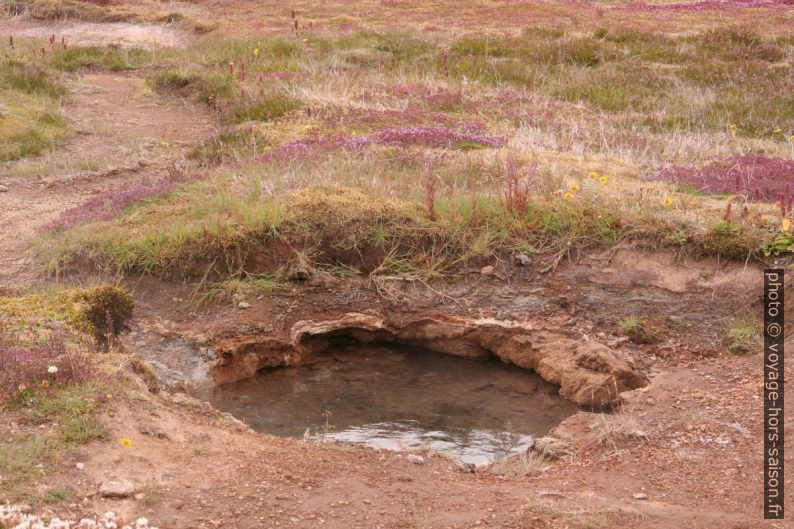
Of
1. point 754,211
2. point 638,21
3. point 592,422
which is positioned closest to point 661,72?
point 638,21

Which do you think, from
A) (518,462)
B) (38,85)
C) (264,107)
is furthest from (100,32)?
(518,462)

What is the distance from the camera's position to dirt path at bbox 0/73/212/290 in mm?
10250

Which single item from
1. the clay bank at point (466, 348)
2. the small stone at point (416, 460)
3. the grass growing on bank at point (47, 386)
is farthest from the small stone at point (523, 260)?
the grass growing on bank at point (47, 386)

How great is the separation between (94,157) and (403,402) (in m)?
7.39

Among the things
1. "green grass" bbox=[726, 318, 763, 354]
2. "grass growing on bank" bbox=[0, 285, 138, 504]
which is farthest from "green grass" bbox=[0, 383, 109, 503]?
"green grass" bbox=[726, 318, 763, 354]

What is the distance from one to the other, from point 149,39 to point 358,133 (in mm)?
11784

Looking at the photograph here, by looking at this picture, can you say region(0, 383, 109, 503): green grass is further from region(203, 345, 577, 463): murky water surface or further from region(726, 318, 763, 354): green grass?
region(726, 318, 763, 354): green grass

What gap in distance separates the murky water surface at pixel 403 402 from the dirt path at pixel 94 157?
2.82 m

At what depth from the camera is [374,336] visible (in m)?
8.67

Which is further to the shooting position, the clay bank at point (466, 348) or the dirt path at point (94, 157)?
the dirt path at point (94, 157)

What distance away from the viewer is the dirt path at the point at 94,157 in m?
10.2

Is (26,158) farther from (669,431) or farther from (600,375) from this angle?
(669,431)

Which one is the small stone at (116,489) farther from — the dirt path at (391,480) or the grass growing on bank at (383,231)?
the grass growing on bank at (383,231)

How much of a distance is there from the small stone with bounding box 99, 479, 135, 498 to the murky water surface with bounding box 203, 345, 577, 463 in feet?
6.51
